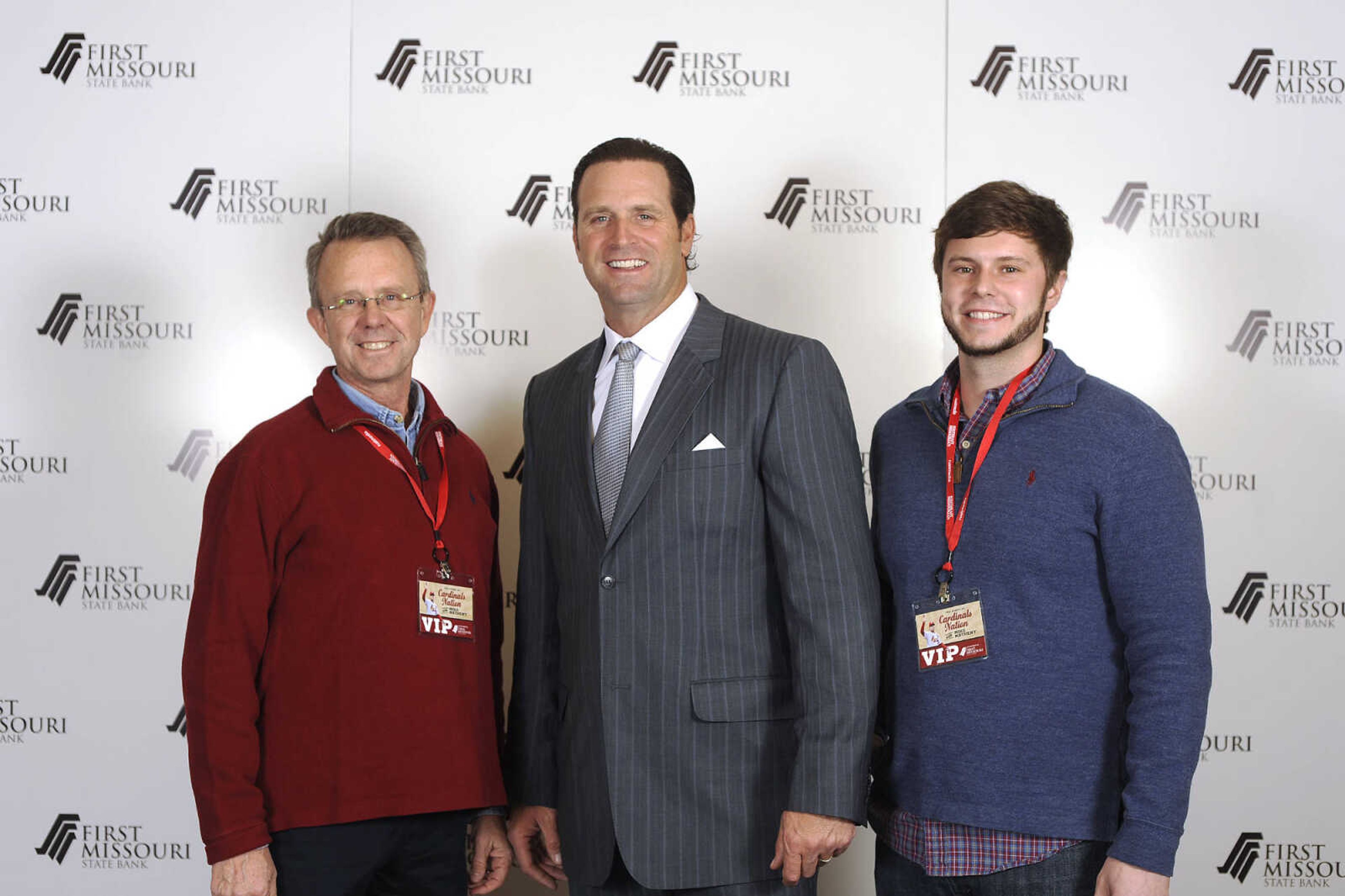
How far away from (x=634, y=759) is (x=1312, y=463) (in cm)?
227

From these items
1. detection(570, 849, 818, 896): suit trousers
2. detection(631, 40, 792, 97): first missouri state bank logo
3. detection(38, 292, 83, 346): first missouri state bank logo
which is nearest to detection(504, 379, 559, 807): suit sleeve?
detection(570, 849, 818, 896): suit trousers

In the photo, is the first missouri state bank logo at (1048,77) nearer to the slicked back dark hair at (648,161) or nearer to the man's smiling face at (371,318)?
the slicked back dark hair at (648,161)

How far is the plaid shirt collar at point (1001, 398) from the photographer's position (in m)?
1.84

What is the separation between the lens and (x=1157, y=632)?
1665mm

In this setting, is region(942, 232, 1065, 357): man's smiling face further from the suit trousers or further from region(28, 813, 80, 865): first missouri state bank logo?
region(28, 813, 80, 865): first missouri state bank logo

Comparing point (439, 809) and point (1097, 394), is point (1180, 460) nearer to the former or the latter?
point (1097, 394)

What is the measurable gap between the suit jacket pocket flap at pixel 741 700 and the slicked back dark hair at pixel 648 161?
82 centimetres

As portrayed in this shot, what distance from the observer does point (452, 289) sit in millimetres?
3162

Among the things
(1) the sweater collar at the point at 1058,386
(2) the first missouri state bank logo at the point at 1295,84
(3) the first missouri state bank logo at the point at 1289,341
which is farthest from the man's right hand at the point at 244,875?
(2) the first missouri state bank logo at the point at 1295,84

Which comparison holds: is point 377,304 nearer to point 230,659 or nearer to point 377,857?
point 230,659

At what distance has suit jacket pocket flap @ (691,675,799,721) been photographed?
183 cm

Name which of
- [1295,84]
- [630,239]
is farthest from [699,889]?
[1295,84]

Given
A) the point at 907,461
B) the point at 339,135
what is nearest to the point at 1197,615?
the point at 907,461

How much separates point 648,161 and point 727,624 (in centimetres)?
89
